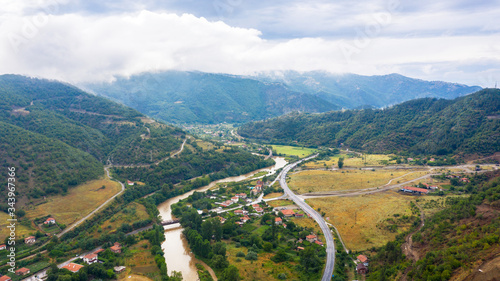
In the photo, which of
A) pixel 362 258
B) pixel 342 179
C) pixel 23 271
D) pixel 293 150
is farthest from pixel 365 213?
pixel 293 150

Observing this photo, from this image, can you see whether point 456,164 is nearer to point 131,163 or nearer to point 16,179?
point 131,163

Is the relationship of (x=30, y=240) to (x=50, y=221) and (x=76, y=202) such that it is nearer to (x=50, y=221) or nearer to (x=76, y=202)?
(x=50, y=221)

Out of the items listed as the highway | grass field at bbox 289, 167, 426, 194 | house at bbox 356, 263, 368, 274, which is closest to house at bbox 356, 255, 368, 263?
house at bbox 356, 263, 368, 274

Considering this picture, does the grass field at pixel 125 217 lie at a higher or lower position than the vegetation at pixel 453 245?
lower

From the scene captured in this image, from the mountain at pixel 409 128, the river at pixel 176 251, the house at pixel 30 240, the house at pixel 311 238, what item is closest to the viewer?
the river at pixel 176 251

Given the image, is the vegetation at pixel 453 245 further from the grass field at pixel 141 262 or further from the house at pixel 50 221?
the house at pixel 50 221

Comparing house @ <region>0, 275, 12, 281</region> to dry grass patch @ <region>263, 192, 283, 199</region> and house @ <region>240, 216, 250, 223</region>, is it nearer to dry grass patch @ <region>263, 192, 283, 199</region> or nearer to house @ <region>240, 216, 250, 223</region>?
house @ <region>240, 216, 250, 223</region>

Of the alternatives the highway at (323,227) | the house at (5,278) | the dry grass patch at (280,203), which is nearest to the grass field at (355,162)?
the highway at (323,227)
